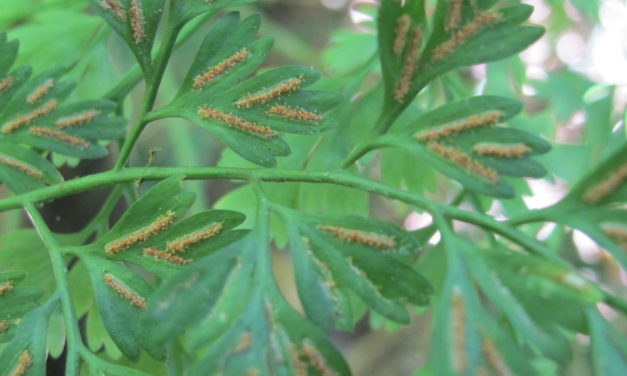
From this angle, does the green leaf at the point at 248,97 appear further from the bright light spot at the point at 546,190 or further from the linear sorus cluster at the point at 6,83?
the bright light spot at the point at 546,190

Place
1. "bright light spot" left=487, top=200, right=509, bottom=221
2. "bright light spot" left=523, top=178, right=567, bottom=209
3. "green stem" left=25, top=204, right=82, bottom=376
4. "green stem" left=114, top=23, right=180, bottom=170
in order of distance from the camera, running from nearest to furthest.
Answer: "green stem" left=25, top=204, right=82, bottom=376
"green stem" left=114, top=23, right=180, bottom=170
"bright light spot" left=487, top=200, right=509, bottom=221
"bright light spot" left=523, top=178, right=567, bottom=209

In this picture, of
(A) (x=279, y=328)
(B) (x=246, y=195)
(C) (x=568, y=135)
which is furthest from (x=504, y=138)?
(C) (x=568, y=135)

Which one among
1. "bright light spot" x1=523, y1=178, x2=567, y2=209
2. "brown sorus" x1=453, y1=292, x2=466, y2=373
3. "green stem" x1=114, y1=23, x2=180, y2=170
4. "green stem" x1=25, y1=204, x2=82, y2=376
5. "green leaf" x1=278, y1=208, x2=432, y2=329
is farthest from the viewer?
"bright light spot" x1=523, y1=178, x2=567, y2=209

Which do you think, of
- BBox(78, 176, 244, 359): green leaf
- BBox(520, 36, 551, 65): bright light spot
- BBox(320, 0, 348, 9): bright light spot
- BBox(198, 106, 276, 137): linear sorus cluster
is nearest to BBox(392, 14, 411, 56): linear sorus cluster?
BBox(198, 106, 276, 137): linear sorus cluster

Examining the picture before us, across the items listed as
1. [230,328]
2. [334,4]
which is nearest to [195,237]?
[230,328]

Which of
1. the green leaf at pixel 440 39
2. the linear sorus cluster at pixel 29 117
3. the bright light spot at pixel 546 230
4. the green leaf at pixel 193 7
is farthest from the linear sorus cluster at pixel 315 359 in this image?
the bright light spot at pixel 546 230

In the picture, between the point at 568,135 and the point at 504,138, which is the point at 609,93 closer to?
the point at 568,135

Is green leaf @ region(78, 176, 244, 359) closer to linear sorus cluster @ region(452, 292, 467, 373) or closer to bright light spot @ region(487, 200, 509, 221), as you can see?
linear sorus cluster @ region(452, 292, 467, 373)
